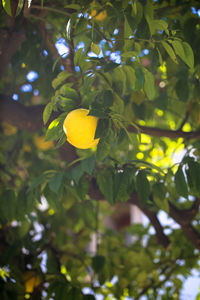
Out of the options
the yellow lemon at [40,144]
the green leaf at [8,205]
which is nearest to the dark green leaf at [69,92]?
the green leaf at [8,205]

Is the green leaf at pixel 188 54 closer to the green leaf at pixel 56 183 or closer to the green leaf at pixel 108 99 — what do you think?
the green leaf at pixel 108 99

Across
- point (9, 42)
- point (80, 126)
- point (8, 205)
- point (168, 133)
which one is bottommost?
point (8, 205)

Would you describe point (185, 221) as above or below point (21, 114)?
below

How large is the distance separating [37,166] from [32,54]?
114 centimetres

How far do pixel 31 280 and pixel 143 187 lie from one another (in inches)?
47.1

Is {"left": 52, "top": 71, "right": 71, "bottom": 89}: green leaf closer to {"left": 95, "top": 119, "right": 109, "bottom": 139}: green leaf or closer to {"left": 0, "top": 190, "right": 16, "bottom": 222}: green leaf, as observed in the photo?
{"left": 95, "top": 119, "right": 109, "bottom": 139}: green leaf

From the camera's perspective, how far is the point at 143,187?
144 centimetres

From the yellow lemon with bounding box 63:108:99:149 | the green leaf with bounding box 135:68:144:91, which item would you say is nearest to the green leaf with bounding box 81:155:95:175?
the yellow lemon with bounding box 63:108:99:149

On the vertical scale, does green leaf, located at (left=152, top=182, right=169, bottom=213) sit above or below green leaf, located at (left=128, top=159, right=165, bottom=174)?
below

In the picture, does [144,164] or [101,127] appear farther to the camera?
[144,164]

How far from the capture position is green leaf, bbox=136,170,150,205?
4.70ft

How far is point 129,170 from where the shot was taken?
55.6 inches

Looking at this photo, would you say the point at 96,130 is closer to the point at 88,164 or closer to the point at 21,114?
the point at 88,164

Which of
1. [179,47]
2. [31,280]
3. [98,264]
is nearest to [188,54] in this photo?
[179,47]
